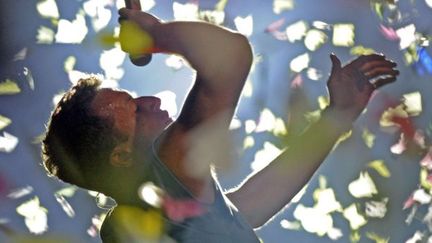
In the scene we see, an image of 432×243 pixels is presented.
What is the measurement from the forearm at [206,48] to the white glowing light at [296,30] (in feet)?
0.47

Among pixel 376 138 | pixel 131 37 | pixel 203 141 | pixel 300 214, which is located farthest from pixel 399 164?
pixel 131 37

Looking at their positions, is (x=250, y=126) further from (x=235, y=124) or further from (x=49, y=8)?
(x=49, y=8)

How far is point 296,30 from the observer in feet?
3.24

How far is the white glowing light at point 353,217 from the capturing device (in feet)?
3.42

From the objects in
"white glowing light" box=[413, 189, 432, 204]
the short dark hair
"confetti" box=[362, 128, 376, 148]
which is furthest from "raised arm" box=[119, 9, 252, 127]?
"white glowing light" box=[413, 189, 432, 204]

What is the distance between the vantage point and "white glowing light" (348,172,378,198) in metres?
1.04

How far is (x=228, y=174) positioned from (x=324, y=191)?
0.16 meters

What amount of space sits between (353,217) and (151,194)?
338 millimetres

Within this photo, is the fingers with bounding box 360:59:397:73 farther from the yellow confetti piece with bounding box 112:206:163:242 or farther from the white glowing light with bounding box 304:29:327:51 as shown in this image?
the yellow confetti piece with bounding box 112:206:163:242

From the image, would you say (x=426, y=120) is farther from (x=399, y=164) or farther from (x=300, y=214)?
(x=300, y=214)

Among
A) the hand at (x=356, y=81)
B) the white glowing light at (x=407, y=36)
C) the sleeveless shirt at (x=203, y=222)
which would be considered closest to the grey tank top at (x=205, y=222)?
the sleeveless shirt at (x=203, y=222)

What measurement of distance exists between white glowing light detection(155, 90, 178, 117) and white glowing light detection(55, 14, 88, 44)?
0.14 m

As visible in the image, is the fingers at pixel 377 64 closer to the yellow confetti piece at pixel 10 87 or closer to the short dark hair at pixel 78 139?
the short dark hair at pixel 78 139

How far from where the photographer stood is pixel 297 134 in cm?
98
